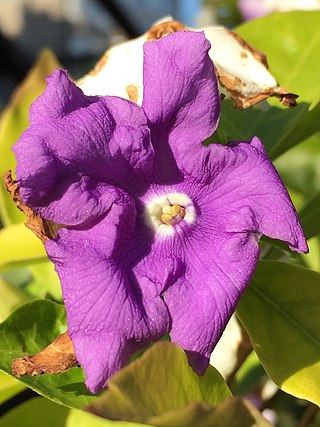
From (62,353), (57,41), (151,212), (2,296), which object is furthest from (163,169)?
(57,41)

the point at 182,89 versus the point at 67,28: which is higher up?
the point at 182,89

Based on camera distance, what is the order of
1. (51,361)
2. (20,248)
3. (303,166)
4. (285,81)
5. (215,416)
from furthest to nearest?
(303,166), (285,81), (20,248), (51,361), (215,416)

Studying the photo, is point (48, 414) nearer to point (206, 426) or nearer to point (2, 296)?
point (2, 296)

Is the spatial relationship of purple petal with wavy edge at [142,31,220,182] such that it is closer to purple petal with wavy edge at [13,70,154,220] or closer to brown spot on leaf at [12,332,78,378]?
purple petal with wavy edge at [13,70,154,220]

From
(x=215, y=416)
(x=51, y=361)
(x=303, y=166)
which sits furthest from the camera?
(x=303, y=166)

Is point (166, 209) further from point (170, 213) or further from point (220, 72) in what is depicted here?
point (220, 72)

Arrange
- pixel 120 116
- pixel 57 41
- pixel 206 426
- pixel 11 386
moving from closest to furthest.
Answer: pixel 206 426 → pixel 120 116 → pixel 11 386 → pixel 57 41

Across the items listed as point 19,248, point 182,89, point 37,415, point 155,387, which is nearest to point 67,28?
point 19,248

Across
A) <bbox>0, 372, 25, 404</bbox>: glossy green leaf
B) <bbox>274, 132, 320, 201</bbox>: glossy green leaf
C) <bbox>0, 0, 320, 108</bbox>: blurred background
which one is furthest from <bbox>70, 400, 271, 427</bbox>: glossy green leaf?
<bbox>0, 0, 320, 108</bbox>: blurred background
